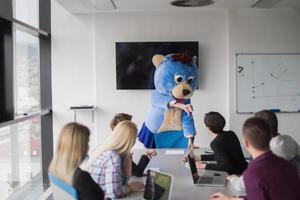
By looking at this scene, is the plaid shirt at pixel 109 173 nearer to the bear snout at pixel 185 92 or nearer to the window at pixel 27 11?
the bear snout at pixel 185 92

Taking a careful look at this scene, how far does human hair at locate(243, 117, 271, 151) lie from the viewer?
81.2 inches

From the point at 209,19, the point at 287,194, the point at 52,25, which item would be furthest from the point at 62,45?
the point at 287,194

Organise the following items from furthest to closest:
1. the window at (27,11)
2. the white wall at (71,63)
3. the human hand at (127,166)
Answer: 1. the white wall at (71,63)
2. the window at (27,11)
3. the human hand at (127,166)

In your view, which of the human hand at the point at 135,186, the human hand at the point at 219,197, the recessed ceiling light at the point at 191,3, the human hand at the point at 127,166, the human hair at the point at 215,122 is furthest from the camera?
the recessed ceiling light at the point at 191,3

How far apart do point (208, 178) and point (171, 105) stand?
7.17ft

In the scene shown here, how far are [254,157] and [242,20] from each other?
399 cm

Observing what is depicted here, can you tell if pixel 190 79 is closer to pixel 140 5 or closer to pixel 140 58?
pixel 140 58

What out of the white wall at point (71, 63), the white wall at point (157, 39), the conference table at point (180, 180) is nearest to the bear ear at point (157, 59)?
the white wall at point (157, 39)

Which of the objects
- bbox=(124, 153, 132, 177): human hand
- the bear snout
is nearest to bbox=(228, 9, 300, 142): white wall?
the bear snout

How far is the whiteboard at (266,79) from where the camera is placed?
571cm

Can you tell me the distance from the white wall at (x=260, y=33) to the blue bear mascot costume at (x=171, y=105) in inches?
28.9

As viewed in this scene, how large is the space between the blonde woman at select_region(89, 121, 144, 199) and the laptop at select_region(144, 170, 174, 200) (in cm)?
19

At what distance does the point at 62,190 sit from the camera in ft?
7.19

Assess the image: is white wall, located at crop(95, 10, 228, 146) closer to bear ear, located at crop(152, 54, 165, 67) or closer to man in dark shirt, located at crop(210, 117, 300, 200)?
bear ear, located at crop(152, 54, 165, 67)
